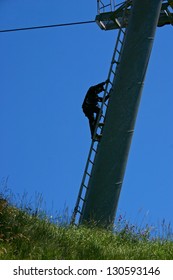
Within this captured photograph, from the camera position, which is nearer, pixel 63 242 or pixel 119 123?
pixel 63 242

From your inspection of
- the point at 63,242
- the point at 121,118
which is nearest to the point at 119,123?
the point at 121,118

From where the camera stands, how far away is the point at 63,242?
925 cm

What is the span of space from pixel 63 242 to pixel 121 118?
5217 millimetres

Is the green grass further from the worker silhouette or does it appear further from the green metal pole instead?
the worker silhouette

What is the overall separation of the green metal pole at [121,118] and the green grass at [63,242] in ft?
8.88

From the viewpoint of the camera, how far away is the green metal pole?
13594mm

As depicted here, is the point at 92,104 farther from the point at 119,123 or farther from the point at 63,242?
the point at 63,242

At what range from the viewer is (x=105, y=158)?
45.1 feet

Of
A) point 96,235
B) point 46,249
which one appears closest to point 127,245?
point 96,235

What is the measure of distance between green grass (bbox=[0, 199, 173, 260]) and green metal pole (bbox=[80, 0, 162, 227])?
2.71m

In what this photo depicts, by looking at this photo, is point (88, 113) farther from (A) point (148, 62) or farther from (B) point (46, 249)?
(B) point (46, 249)

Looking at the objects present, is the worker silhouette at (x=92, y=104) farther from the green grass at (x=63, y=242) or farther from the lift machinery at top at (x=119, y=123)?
the green grass at (x=63, y=242)

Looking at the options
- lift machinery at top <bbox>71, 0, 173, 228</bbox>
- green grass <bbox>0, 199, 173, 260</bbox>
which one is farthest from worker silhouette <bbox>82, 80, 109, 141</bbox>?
green grass <bbox>0, 199, 173, 260</bbox>
